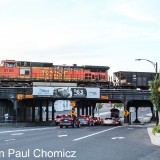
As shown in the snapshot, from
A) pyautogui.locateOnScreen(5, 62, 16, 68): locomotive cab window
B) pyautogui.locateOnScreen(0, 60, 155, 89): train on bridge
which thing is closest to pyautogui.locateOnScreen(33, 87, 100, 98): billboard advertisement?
pyautogui.locateOnScreen(0, 60, 155, 89): train on bridge

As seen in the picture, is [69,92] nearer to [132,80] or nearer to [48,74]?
[48,74]

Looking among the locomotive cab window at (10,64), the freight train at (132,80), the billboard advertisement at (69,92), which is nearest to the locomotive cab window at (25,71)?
the locomotive cab window at (10,64)

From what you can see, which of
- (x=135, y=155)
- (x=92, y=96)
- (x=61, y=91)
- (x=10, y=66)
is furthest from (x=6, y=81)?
(x=135, y=155)

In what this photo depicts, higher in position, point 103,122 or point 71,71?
point 71,71

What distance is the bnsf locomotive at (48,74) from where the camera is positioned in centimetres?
6694

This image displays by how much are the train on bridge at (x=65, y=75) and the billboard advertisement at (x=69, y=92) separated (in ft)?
16.8

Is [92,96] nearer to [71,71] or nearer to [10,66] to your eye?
[71,71]

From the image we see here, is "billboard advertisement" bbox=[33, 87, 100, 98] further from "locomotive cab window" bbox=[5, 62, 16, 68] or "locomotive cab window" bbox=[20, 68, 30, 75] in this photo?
"locomotive cab window" bbox=[5, 62, 16, 68]

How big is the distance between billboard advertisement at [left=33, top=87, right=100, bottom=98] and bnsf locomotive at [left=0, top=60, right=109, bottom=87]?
5357mm

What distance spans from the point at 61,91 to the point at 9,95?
8.20m

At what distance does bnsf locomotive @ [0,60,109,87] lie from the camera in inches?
2635

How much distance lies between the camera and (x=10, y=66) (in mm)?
67562

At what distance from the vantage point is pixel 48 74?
7044 cm

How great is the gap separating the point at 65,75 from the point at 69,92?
7.29 meters
